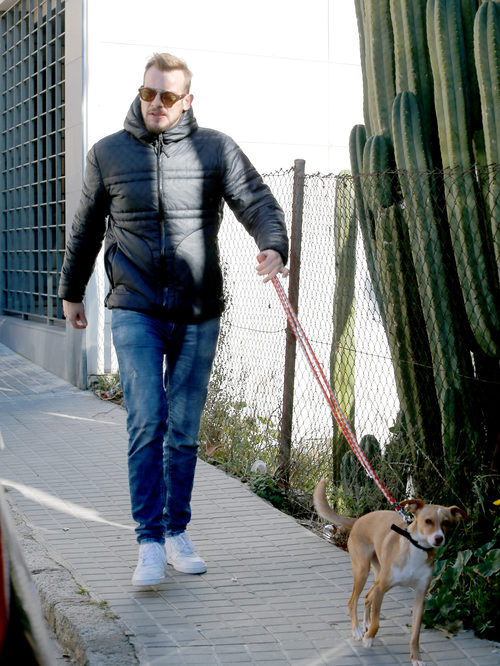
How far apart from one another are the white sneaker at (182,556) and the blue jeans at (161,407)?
5 cm

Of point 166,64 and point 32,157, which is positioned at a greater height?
point 32,157

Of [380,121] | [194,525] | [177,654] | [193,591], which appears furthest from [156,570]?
[380,121]

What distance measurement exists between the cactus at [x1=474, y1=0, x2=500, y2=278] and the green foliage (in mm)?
1500

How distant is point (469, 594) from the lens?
14.8 ft

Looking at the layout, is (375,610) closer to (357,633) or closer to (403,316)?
(357,633)

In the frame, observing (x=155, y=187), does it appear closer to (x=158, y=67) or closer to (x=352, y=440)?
(x=158, y=67)

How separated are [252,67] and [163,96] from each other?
714 centimetres

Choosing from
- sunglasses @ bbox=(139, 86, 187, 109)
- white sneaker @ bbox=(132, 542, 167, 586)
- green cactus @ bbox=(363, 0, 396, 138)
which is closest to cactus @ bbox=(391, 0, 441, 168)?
green cactus @ bbox=(363, 0, 396, 138)

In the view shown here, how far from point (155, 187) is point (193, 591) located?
192 centimetres

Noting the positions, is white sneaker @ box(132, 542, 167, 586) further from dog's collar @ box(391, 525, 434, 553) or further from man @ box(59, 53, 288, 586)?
dog's collar @ box(391, 525, 434, 553)

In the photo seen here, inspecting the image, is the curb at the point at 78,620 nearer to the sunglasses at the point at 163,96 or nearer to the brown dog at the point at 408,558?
the brown dog at the point at 408,558

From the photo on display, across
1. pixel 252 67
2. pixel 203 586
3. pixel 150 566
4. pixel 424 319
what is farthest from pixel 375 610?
pixel 252 67

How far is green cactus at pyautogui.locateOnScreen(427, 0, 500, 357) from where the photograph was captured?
543 centimetres

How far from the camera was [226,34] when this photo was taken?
37.8 feet
